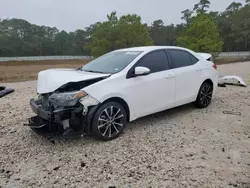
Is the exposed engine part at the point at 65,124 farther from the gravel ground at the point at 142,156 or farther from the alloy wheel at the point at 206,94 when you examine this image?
the alloy wheel at the point at 206,94

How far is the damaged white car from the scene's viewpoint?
11.5 ft

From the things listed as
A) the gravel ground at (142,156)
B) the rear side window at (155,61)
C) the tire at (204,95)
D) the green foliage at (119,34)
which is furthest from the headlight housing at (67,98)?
the green foliage at (119,34)

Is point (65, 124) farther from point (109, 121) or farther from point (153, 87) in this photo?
point (153, 87)

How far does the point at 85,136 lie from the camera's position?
4.01 meters

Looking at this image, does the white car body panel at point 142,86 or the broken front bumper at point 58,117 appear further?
the white car body panel at point 142,86

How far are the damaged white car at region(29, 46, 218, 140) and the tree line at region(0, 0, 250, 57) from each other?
22.1 metres

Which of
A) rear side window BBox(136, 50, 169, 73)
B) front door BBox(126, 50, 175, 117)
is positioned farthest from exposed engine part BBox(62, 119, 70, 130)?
rear side window BBox(136, 50, 169, 73)

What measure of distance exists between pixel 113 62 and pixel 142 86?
800mm

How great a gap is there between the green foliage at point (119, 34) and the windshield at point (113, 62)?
22.6 m

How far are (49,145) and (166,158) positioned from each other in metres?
1.88

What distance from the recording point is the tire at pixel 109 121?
3.61 m

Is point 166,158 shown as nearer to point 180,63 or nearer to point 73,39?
point 180,63

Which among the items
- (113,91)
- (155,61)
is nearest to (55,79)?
(113,91)

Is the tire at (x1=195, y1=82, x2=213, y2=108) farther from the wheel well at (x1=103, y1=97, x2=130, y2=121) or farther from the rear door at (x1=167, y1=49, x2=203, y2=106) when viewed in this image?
the wheel well at (x1=103, y1=97, x2=130, y2=121)
